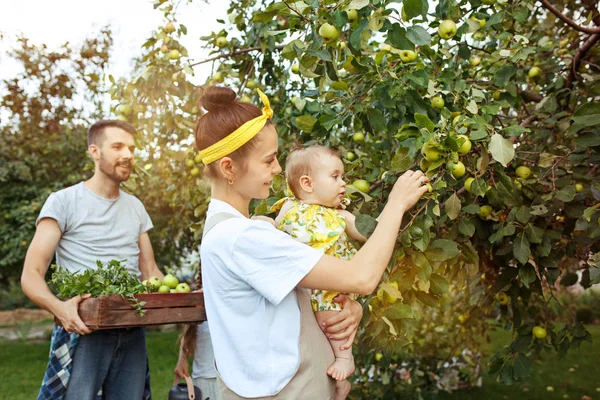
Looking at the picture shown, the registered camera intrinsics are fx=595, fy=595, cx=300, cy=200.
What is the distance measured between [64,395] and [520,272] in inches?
80.1

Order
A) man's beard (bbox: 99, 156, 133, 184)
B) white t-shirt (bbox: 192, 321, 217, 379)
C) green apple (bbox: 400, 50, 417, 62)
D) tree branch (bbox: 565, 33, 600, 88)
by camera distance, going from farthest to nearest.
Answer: white t-shirt (bbox: 192, 321, 217, 379) → man's beard (bbox: 99, 156, 133, 184) → tree branch (bbox: 565, 33, 600, 88) → green apple (bbox: 400, 50, 417, 62)

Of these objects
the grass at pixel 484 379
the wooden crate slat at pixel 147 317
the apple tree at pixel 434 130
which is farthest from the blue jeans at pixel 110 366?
the grass at pixel 484 379

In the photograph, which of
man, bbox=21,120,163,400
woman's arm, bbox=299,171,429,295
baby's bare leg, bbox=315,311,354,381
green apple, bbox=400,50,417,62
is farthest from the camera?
man, bbox=21,120,163,400

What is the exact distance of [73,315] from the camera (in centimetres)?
239

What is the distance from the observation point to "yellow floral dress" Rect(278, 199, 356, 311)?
192 centimetres

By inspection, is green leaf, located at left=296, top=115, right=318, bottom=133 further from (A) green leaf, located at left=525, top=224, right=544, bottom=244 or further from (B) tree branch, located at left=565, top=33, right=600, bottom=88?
(B) tree branch, located at left=565, top=33, right=600, bottom=88

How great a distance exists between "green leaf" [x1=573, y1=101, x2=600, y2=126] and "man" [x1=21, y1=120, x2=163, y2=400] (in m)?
2.03

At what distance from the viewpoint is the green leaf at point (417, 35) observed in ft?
6.00

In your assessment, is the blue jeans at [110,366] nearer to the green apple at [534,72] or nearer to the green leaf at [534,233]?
the green leaf at [534,233]

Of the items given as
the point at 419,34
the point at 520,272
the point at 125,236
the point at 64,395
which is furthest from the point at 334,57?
the point at 64,395

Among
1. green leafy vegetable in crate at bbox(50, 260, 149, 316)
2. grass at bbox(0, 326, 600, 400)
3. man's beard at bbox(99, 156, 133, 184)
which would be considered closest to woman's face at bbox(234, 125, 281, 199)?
green leafy vegetable in crate at bbox(50, 260, 149, 316)

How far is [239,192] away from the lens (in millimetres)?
1723

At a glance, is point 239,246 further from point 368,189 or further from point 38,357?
point 38,357

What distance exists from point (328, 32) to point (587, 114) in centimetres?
98
